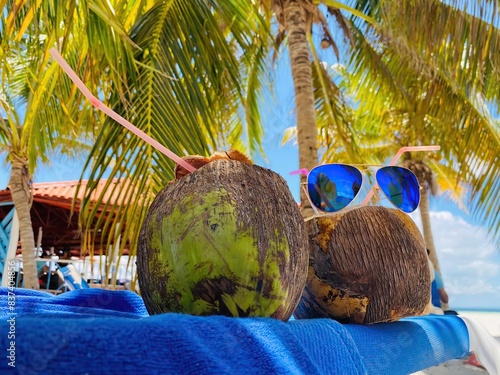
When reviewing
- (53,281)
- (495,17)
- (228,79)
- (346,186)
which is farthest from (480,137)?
(53,281)

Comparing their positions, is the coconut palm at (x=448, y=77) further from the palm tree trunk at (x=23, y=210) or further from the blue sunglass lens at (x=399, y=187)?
the palm tree trunk at (x=23, y=210)

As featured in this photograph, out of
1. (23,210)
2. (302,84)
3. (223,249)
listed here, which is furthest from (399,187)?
(23,210)

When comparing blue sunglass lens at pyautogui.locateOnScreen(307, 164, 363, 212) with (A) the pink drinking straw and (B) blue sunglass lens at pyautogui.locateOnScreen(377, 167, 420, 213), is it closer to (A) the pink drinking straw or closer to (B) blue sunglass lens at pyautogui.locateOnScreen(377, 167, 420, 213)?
(B) blue sunglass lens at pyautogui.locateOnScreen(377, 167, 420, 213)

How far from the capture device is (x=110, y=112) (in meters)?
0.52

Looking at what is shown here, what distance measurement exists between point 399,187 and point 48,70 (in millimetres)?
1955

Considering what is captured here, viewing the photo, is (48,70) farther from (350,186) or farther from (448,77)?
(448,77)

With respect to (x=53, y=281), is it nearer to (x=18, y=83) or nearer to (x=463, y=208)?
(x=18, y=83)

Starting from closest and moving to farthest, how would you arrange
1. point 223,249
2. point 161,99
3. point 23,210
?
point 223,249 → point 161,99 → point 23,210

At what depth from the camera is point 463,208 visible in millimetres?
9828

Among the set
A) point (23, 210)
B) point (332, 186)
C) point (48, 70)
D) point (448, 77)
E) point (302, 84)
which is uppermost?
point (448, 77)

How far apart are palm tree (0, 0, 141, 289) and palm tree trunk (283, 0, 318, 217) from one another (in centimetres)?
132

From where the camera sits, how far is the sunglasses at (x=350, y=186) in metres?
0.78

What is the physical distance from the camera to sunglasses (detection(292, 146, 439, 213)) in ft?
2.54

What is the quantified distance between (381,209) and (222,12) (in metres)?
2.09
